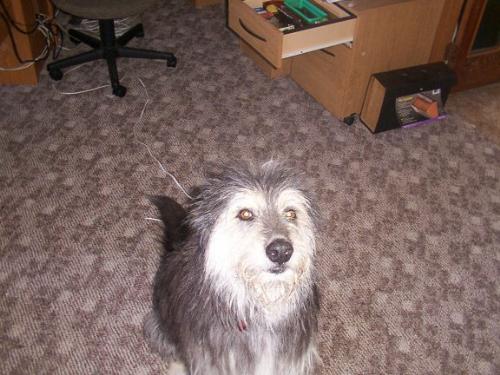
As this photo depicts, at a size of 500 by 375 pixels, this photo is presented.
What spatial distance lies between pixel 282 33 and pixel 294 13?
354 millimetres

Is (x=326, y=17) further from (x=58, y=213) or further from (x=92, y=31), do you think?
(x=92, y=31)

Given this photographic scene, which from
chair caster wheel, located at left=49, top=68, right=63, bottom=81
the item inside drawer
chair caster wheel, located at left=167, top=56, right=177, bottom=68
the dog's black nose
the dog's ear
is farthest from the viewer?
chair caster wheel, located at left=167, top=56, right=177, bottom=68

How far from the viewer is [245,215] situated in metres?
1.28

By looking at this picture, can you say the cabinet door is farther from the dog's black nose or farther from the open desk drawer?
the dog's black nose

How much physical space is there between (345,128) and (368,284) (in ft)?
3.69

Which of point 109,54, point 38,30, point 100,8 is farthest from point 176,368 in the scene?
point 38,30

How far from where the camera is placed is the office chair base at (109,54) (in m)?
3.04

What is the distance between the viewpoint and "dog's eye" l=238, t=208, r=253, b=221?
1.27 metres

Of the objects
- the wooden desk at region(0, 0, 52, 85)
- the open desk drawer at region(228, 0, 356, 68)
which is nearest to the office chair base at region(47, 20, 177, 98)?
the wooden desk at region(0, 0, 52, 85)

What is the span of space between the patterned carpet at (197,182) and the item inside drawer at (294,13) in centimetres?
65

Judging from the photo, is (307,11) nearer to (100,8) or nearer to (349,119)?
(349,119)

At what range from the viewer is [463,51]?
3068mm

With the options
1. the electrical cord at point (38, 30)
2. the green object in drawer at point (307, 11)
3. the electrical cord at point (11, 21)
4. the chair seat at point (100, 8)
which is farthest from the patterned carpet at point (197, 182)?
the green object in drawer at point (307, 11)

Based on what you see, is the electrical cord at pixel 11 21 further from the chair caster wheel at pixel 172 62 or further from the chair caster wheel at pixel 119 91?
the chair caster wheel at pixel 172 62
